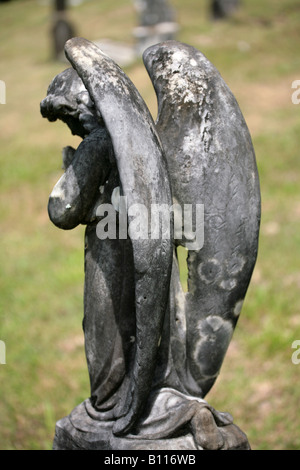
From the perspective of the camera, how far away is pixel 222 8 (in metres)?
13.7

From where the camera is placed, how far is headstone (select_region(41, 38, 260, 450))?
200cm

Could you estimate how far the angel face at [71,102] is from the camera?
2.12m

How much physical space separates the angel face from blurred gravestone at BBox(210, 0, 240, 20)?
491 inches

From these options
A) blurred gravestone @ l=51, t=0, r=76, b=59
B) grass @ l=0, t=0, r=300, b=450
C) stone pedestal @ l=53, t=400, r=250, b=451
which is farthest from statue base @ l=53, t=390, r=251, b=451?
blurred gravestone @ l=51, t=0, r=76, b=59

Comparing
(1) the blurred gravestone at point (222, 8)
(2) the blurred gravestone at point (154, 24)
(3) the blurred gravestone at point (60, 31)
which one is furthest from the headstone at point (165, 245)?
(1) the blurred gravestone at point (222, 8)

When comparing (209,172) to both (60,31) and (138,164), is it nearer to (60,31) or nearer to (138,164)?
(138,164)

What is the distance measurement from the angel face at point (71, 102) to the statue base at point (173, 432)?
105 centimetres

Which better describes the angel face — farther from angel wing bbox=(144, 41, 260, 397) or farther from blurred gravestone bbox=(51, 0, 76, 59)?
blurred gravestone bbox=(51, 0, 76, 59)

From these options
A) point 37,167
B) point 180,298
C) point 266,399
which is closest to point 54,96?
point 180,298

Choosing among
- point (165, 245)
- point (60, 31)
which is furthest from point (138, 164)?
point (60, 31)

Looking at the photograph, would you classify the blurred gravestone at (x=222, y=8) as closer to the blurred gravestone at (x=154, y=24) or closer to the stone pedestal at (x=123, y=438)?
the blurred gravestone at (x=154, y=24)

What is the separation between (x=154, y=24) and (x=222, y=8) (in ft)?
7.70

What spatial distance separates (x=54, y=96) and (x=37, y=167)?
674cm
